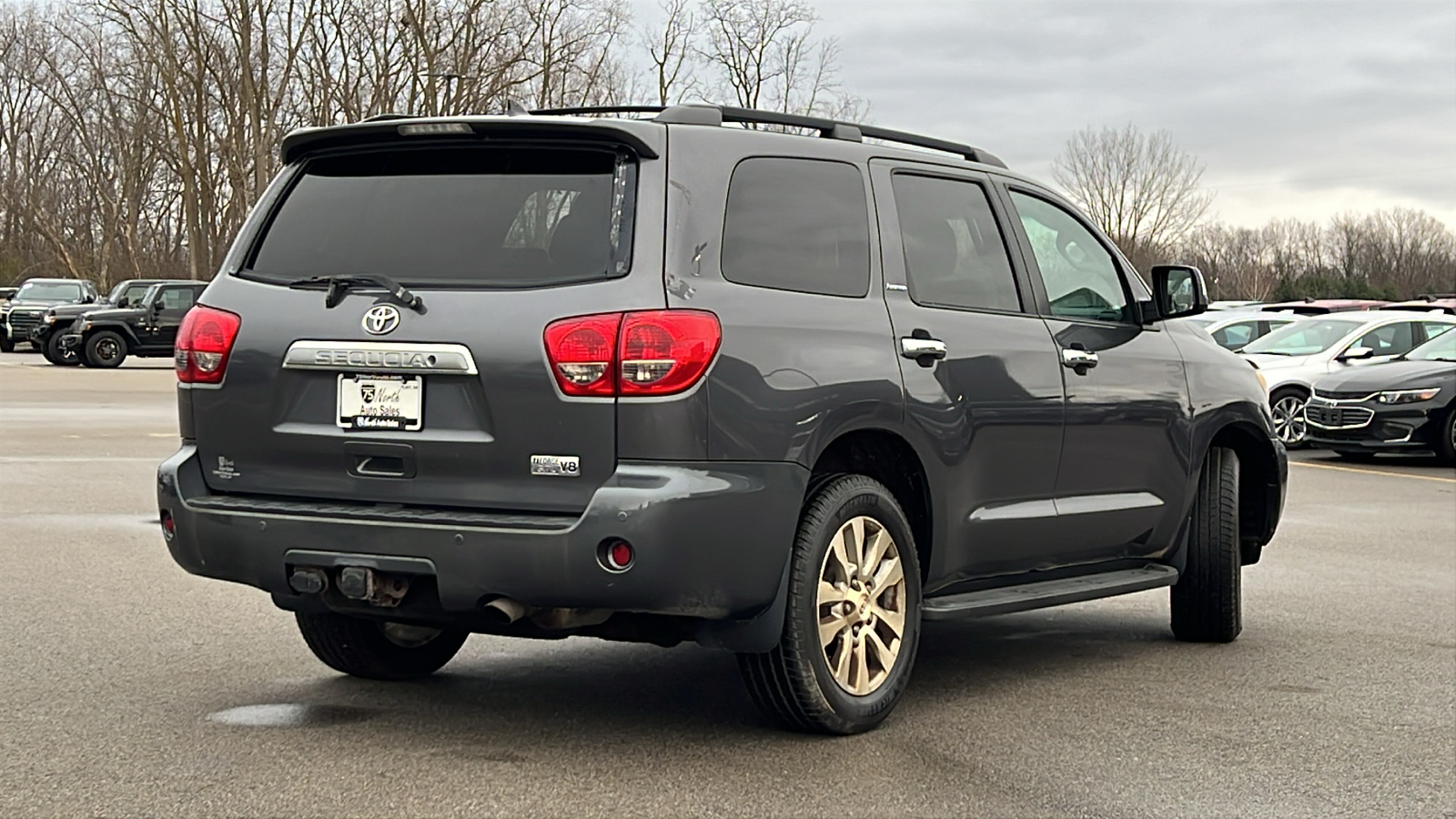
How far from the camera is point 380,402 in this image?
517 cm

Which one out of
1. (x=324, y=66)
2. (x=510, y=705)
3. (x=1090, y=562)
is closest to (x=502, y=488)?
(x=510, y=705)

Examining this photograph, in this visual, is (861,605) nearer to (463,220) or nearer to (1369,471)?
(463,220)

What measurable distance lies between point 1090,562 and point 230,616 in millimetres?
3555

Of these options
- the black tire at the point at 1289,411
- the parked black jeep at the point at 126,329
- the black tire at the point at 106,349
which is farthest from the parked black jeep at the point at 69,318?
the black tire at the point at 1289,411

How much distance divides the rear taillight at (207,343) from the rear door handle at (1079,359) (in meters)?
2.91

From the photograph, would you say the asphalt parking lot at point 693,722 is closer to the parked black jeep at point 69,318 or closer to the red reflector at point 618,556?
the red reflector at point 618,556

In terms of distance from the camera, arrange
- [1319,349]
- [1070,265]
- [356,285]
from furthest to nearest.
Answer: [1319,349], [1070,265], [356,285]

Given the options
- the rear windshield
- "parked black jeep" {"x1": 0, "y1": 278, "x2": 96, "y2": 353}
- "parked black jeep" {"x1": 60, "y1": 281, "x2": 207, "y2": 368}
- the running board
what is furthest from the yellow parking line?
"parked black jeep" {"x1": 0, "y1": 278, "x2": 96, "y2": 353}

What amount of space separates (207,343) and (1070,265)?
328 cm

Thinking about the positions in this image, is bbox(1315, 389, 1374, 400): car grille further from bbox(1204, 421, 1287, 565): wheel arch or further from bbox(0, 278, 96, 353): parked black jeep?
bbox(0, 278, 96, 353): parked black jeep

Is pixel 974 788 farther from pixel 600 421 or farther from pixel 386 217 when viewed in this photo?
pixel 386 217

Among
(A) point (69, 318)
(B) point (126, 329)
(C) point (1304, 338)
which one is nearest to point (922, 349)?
(C) point (1304, 338)

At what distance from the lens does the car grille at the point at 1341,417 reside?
61.1 ft

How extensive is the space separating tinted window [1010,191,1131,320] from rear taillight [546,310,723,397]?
218cm
